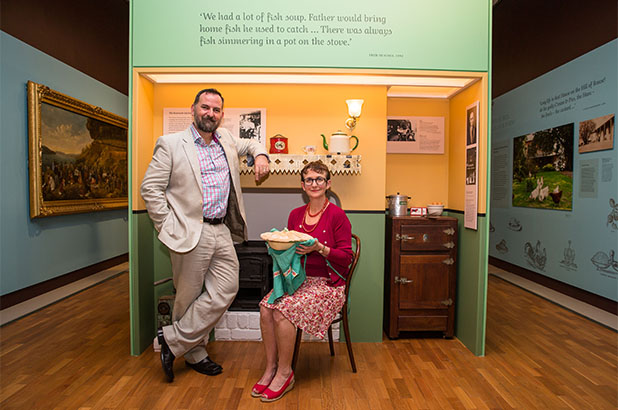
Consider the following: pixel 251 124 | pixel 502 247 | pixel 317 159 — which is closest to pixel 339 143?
pixel 317 159

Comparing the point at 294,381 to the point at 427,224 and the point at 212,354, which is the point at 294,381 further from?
the point at 427,224

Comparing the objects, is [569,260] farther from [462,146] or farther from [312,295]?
[312,295]

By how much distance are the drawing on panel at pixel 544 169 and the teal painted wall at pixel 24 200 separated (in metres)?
6.51

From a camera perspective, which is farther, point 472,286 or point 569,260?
point 569,260

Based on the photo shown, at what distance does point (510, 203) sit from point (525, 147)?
0.94 m

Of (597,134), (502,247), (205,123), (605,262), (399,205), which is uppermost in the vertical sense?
(597,134)

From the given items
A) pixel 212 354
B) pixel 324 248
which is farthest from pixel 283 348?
pixel 212 354

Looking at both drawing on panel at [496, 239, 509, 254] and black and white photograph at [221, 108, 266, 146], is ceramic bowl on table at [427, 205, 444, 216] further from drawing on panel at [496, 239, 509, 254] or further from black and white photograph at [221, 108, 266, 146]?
drawing on panel at [496, 239, 509, 254]

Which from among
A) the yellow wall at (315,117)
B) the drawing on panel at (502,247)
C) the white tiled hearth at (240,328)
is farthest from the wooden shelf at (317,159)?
the drawing on panel at (502,247)

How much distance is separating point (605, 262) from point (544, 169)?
152cm

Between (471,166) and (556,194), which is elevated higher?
(471,166)

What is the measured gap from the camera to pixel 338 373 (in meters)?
2.82

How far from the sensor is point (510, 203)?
244 inches

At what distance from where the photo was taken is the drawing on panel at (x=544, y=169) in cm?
485
